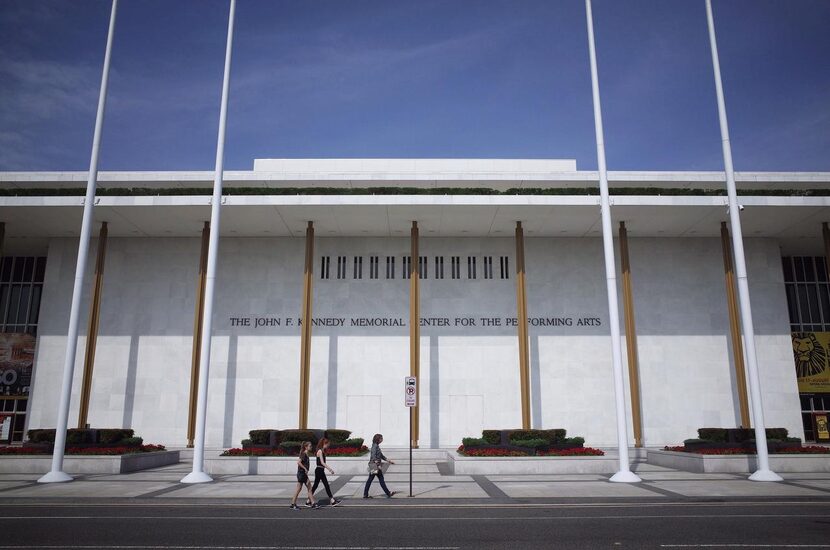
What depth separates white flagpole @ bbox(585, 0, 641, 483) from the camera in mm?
18672

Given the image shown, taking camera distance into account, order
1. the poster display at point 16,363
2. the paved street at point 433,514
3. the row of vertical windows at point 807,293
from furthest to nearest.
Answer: the row of vertical windows at point 807,293, the poster display at point 16,363, the paved street at point 433,514

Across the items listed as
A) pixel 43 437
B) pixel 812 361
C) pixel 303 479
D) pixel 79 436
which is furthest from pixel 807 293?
pixel 43 437

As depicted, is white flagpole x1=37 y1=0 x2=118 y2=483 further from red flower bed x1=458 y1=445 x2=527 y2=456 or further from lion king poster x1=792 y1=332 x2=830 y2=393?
lion king poster x1=792 y1=332 x2=830 y2=393

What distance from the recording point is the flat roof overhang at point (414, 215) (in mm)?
28266

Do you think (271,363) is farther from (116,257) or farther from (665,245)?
(665,245)

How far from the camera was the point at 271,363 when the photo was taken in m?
31.8

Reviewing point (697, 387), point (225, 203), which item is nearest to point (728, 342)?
point (697, 387)

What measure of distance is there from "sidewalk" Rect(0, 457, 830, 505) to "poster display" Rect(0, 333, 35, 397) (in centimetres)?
1381

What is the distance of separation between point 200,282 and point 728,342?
28.5 meters

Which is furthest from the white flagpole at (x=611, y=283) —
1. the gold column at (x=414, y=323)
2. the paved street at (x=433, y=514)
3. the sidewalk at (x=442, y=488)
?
the gold column at (x=414, y=323)

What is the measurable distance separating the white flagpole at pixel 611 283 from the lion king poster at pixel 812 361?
64.8 feet

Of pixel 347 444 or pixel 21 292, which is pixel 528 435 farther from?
pixel 21 292

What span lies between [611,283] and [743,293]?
15.9 feet

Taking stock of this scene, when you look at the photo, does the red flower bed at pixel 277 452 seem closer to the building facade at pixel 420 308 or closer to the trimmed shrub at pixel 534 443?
the trimmed shrub at pixel 534 443
